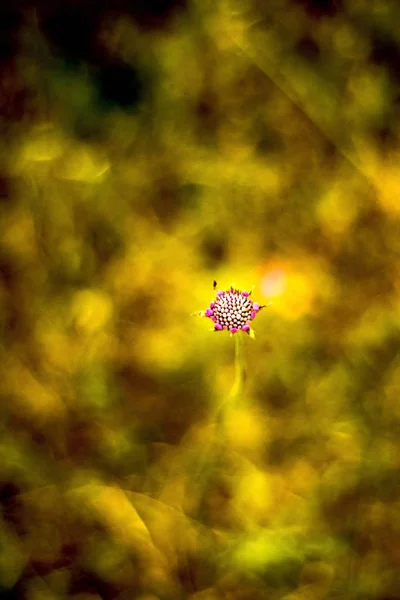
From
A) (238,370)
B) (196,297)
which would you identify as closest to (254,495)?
(238,370)

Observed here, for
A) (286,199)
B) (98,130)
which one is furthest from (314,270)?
(98,130)

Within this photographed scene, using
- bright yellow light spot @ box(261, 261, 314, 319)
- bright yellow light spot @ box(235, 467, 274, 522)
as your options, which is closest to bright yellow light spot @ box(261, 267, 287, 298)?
bright yellow light spot @ box(261, 261, 314, 319)

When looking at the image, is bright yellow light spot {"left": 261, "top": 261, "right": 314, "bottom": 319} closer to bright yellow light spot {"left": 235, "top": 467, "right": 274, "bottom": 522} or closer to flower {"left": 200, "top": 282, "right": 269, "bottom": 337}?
flower {"left": 200, "top": 282, "right": 269, "bottom": 337}

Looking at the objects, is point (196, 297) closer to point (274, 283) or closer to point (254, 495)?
point (274, 283)

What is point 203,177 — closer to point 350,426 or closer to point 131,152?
point 131,152

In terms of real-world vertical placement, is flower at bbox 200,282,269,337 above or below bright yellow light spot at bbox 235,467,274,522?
above

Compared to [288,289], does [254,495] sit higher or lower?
lower
